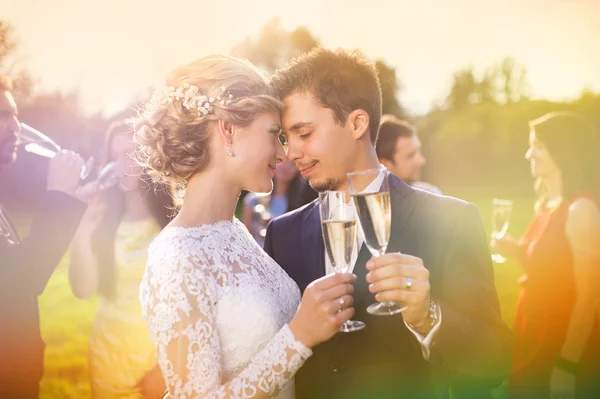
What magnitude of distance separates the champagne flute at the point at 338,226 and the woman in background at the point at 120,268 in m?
2.22

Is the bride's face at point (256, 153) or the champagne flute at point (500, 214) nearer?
Answer: the bride's face at point (256, 153)

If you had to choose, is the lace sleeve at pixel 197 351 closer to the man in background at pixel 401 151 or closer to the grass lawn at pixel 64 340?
the man in background at pixel 401 151

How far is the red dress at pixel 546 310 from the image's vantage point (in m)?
3.94

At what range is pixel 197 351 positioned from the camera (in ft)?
5.65

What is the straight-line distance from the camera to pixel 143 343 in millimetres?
3660

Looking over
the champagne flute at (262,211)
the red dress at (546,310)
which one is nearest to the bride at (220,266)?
the red dress at (546,310)

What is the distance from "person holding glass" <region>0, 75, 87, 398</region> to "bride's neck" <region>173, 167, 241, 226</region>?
1407mm

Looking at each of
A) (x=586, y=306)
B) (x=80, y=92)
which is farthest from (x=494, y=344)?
(x=80, y=92)

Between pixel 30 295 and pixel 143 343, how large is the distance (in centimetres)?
72

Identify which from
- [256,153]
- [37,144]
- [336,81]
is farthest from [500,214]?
[37,144]

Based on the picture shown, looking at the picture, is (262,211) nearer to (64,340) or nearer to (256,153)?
(64,340)

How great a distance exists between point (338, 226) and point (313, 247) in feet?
2.65

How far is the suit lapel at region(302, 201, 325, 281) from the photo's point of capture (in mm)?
2396

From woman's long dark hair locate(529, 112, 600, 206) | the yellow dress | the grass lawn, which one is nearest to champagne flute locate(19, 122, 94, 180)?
the yellow dress
